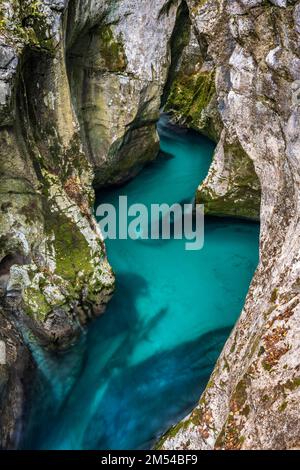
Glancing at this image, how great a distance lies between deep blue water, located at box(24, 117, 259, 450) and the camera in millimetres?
9367

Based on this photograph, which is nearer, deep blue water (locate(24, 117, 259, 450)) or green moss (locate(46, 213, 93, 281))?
deep blue water (locate(24, 117, 259, 450))

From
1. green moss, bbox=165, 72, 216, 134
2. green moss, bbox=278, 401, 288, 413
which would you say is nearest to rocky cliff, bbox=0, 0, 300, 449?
green moss, bbox=278, 401, 288, 413

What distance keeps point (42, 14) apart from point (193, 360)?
768 cm

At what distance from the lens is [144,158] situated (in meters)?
15.5

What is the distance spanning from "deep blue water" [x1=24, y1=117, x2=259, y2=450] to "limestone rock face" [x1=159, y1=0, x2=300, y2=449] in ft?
6.05

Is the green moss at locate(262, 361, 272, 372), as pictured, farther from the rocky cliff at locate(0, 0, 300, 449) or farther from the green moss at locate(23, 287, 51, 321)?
the green moss at locate(23, 287, 51, 321)

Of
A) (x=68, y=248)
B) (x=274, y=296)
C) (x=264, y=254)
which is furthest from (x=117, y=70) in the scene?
(x=274, y=296)

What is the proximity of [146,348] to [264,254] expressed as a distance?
3.88 meters

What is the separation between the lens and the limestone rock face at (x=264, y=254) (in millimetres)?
6172

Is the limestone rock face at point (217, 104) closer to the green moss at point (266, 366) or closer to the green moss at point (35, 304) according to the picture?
the green moss at point (266, 366)

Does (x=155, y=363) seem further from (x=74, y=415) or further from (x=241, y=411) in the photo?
(x=241, y=411)

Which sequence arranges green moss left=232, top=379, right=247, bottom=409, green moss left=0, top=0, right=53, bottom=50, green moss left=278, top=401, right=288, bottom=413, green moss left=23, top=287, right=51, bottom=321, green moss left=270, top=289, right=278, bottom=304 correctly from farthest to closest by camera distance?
green moss left=23, top=287, right=51, bottom=321 → green moss left=0, top=0, right=53, bottom=50 → green moss left=270, top=289, right=278, bottom=304 → green moss left=232, top=379, right=247, bottom=409 → green moss left=278, top=401, right=288, bottom=413

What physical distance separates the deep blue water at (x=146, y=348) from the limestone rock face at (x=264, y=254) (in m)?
1.84

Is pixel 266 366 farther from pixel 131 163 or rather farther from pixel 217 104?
pixel 131 163
